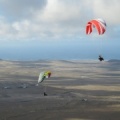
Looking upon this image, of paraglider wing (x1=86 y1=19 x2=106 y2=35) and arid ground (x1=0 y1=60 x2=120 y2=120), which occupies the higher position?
paraglider wing (x1=86 y1=19 x2=106 y2=35)

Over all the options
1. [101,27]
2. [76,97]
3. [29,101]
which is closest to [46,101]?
[29,101]

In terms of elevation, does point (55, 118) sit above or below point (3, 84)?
below

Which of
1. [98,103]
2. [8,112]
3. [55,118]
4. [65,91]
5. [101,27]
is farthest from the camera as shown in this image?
[65,91]

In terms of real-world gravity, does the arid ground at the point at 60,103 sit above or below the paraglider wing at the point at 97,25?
below

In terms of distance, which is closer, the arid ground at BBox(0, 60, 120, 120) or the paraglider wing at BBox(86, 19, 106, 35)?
the paraglider wing at BBox(86, 19, 106, 35)

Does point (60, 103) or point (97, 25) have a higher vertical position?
point (97, 25)

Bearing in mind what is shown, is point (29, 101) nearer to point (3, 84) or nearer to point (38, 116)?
point (38, 116)

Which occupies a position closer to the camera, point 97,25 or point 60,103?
point 97,25

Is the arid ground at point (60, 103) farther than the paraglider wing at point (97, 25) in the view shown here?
Yes
